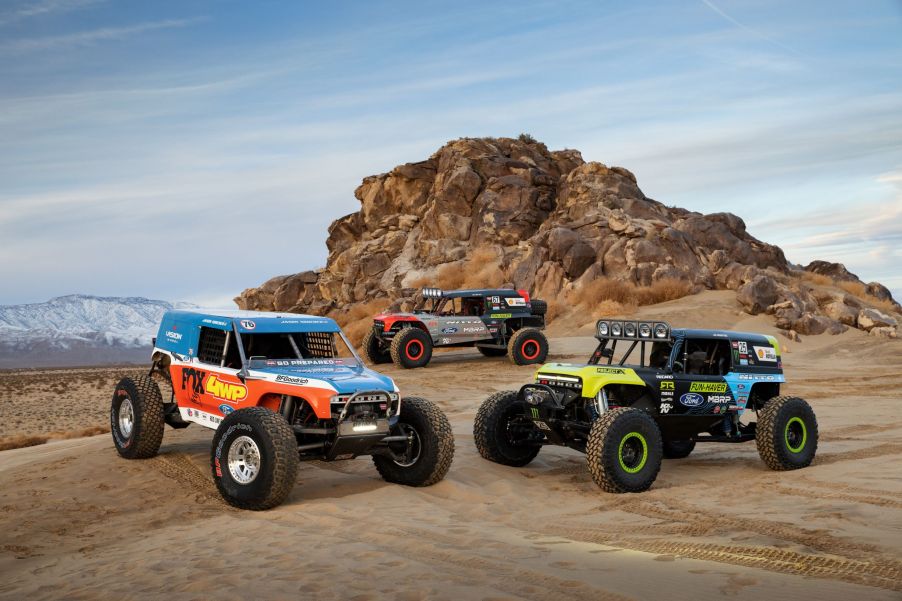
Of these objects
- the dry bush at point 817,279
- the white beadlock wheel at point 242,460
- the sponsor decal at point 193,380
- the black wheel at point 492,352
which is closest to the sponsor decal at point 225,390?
the sponsor decal at point 193,380

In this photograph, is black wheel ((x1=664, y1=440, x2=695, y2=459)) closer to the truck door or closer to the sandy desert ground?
the sandy desert ground

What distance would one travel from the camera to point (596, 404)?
34.2 ft

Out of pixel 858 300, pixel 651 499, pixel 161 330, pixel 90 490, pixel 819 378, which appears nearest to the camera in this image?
pixel 651 499

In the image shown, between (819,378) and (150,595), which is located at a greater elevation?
(819,378)

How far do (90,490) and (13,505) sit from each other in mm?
863

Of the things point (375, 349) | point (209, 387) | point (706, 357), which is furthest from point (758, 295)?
point (209, 387)

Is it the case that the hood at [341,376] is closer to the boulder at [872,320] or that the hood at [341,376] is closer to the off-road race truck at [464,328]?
the off-road race truck at [464,328]

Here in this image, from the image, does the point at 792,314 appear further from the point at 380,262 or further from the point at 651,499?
the point at 380,262

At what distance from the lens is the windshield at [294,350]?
10.4 metres

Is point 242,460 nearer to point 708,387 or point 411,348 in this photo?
point 708,387

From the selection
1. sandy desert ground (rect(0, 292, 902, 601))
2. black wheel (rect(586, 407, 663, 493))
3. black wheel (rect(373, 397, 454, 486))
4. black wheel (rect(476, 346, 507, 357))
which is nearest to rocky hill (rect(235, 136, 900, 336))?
black wheel (rect(476, 346, 507, 357))

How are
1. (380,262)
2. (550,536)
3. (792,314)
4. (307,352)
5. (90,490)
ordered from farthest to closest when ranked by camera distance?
(380,262), (792,314), (307,352), (90,490), (550,536)

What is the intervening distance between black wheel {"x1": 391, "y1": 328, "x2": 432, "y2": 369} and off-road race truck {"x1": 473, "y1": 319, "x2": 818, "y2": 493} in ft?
39.6

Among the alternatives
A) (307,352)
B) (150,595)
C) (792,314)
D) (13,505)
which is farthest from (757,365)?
(792,314)
